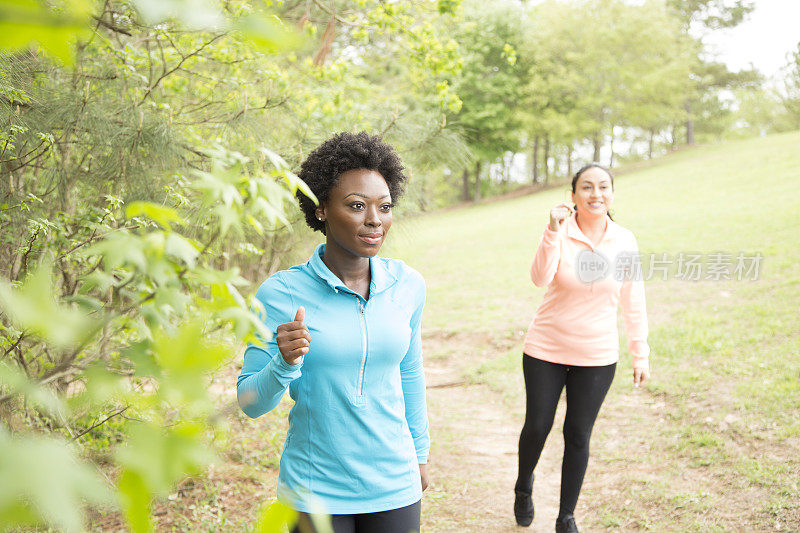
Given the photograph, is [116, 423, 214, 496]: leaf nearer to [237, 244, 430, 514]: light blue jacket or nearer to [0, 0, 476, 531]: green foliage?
[0, 0, 476, 531]: green foliage

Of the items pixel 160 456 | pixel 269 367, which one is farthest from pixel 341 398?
pixel 160 456

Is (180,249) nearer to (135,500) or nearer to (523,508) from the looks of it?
(135,500)

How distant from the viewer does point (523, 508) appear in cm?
413

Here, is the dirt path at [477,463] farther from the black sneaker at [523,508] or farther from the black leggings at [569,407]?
the black leggings at [569,407]

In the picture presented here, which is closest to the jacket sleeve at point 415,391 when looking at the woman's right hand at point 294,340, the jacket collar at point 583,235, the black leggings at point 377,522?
the black leggings at point 377,522

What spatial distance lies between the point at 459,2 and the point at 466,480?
388 cm

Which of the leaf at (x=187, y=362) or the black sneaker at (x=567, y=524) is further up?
the leaf at (x=187, y=362)

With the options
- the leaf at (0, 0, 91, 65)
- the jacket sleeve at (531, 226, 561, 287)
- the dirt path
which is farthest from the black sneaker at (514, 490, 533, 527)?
the leaf at (0, 0, 91, 65)

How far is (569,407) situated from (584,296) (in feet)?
2.13

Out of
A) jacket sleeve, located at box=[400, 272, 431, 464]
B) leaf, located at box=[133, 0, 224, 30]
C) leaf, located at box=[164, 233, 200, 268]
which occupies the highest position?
leaf, located at box=[133, 0, 224, 30]

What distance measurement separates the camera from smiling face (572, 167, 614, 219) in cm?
385

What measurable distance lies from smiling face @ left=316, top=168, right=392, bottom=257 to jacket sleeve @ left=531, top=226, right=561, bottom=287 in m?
1.53

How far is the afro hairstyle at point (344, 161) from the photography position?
2.45 metres

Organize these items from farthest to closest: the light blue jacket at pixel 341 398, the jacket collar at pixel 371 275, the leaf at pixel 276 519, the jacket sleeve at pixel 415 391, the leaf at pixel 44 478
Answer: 1. the jacket sleeve at pixel 415 391
2. the jacket collar at pixel 371 275
3. the light blue jacket at pixel 341 398
4. the leaf at pixel 276 519
5. the leaf at pixel 44 478
